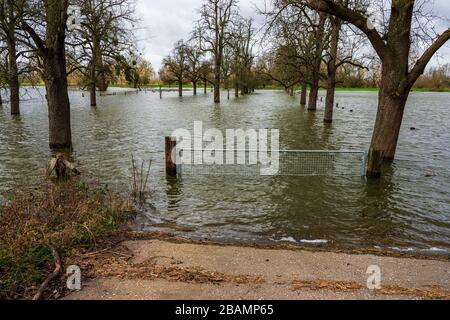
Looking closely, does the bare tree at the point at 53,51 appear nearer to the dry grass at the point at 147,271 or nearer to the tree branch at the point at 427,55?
the dry grass at the point at 147,271

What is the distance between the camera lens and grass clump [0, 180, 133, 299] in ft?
13.8

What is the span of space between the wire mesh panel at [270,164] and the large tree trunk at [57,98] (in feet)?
16.1

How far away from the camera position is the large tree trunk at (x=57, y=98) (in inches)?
492

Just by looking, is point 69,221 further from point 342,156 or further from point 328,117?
point 328,117

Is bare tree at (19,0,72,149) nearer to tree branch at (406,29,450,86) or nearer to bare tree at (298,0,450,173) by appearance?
bare tree at (298,0,450,173)

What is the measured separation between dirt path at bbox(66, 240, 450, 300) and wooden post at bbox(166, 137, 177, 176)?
15.4 feet

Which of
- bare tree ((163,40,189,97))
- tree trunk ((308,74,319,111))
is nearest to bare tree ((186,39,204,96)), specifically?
bare tree ((163,40,189,97))

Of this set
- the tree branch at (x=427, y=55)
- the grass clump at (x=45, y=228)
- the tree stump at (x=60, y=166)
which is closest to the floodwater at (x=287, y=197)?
the tree stump at (x=60, y=166)

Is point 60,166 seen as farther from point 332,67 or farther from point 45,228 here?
point 332,67

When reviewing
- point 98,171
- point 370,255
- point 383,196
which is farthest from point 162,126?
point 370,255
